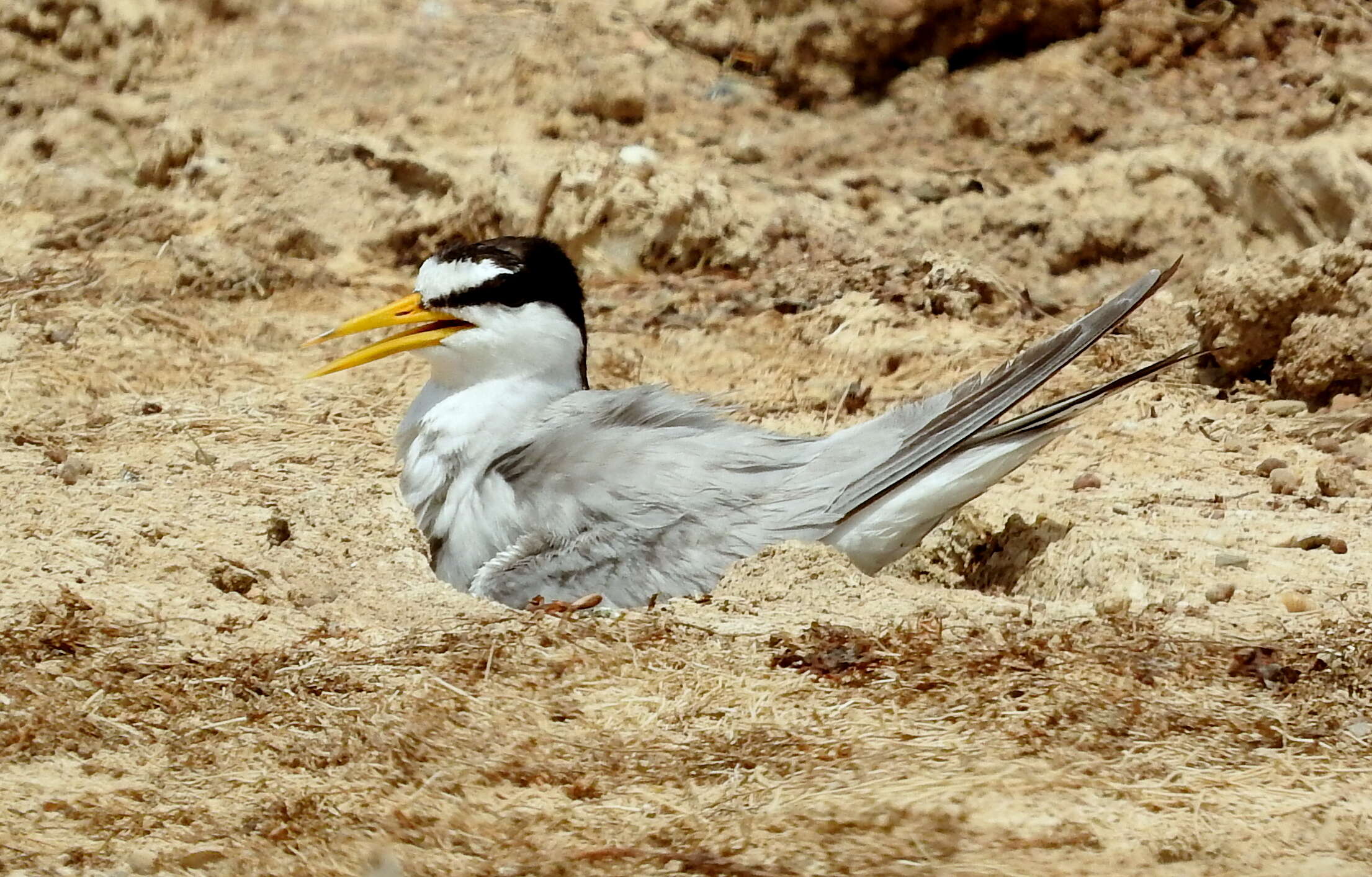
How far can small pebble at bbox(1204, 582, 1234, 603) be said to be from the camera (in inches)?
168

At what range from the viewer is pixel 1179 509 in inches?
206

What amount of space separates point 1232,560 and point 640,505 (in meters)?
1.67

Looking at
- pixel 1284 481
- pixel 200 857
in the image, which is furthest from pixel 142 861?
pixel 1284 481

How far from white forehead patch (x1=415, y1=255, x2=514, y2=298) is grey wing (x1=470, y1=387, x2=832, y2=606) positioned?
585mm

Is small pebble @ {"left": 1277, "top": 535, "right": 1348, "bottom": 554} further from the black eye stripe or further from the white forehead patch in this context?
the white forehead patch

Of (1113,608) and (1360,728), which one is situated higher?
(1360,728)

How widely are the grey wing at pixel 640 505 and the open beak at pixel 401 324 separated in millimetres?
533

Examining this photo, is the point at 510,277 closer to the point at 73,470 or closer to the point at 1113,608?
the point at 73,470

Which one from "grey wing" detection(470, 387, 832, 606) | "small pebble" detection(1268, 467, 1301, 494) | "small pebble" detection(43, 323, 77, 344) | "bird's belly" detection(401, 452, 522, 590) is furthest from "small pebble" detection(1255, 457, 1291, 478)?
"small pebble" detection(43, 323, 77, 344)

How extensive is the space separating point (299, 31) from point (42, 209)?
1755 millimetres

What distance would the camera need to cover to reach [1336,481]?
5.39m

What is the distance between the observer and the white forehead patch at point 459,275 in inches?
203

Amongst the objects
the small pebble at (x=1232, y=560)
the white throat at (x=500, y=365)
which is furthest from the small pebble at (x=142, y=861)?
the small pebble at (x=1232, y=560)

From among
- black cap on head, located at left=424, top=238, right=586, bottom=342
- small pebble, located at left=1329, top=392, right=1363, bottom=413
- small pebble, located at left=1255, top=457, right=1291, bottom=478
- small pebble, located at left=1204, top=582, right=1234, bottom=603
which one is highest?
black cap on head, located at left=424, top=238, right=586, bottom=342
